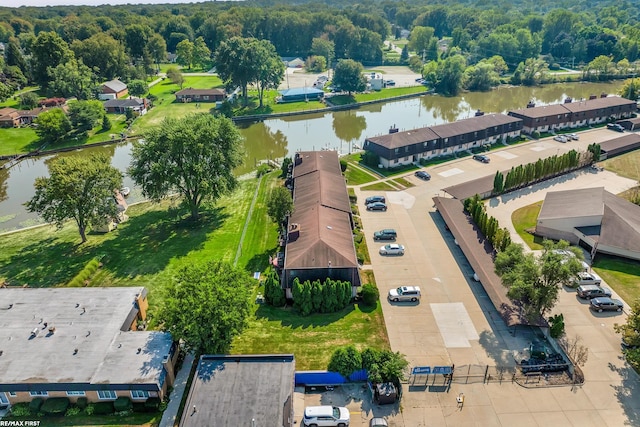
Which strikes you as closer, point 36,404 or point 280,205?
point 36,404

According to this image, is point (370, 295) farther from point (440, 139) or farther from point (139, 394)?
point (440, 139)

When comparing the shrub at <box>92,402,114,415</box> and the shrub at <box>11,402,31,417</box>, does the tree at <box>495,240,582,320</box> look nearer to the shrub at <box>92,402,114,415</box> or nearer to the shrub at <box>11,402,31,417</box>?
the shrub at <box>92,402,114,415</box>

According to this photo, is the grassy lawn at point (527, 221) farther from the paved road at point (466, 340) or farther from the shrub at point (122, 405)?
the shrub at point (122, 405)

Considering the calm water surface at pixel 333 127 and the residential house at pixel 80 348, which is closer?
the residential house at pixel 80 348

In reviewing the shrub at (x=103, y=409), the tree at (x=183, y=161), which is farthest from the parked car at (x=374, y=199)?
the shrub at (x=103, y=409)

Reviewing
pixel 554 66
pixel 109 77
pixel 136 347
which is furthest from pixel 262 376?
pixel 554 66

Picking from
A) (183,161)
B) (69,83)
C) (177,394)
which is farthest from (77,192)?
(69,83)

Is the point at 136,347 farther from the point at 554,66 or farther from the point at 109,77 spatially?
the point at 554,66
